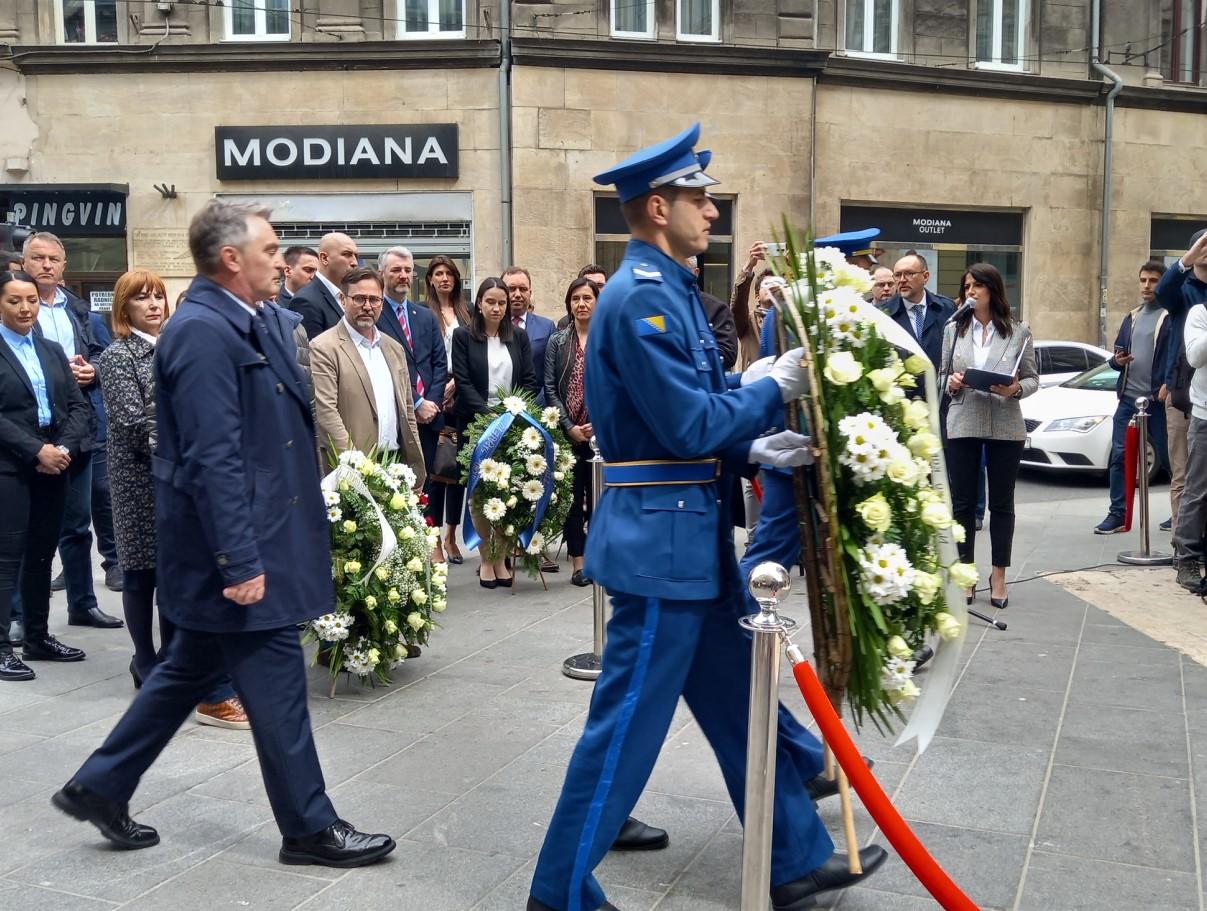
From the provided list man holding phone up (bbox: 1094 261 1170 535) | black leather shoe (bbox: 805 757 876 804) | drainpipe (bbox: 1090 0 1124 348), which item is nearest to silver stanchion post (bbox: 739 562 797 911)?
black leather shoe (bbox: 805 757 876 804)

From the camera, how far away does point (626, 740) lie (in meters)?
3.39

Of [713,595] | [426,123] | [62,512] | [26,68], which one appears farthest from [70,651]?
[26,68]

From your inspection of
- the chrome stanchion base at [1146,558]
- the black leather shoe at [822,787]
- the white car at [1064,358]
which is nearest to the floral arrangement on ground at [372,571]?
the black leather shoe at [822,787]

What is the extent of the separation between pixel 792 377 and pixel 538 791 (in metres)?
1.99

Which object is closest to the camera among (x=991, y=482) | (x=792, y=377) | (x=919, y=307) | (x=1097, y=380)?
(x=792, y=377)

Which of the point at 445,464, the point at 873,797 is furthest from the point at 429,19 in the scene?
the point at 873,797

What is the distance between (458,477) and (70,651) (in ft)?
9.56

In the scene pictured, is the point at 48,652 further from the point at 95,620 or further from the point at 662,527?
the point at 662,527

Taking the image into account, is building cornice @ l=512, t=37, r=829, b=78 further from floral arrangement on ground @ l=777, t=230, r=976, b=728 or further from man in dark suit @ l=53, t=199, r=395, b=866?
floral arrangement on ground @ l=777, t=230, r=976, b=728

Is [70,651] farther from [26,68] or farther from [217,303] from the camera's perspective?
[26,68]

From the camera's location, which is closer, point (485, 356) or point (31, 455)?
point (31, 455)

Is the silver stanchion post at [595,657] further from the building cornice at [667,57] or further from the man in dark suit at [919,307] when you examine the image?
the building cornice at [667,57]

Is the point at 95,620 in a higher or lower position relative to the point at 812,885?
lower

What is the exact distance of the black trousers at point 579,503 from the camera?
8.58 metres
